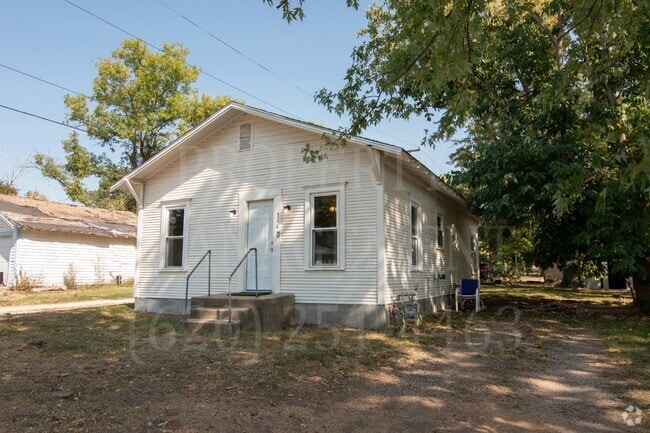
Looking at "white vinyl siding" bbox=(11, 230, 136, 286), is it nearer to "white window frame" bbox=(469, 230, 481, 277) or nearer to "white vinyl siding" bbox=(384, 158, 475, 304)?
"white vinyl siding" bbox=(384, 158, 475, 304)

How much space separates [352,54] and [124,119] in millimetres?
30755

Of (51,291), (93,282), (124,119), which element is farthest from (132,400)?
(124,119)

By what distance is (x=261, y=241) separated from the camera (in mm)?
11133


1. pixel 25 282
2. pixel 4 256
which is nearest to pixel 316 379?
pixel 25 282

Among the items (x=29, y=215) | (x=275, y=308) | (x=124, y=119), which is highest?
(x=124, y=119)

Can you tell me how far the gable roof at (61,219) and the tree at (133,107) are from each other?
848 centimetres

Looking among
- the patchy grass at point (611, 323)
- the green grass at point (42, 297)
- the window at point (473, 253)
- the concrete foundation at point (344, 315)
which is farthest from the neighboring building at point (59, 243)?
the patchy grass at point (611, 323)

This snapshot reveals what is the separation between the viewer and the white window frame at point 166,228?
12.1 metres

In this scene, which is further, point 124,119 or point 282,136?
point 124,119

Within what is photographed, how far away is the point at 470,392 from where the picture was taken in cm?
556

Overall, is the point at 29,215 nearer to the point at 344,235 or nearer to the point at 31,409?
the point at 344,235

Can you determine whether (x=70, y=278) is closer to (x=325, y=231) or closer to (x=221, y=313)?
(x=221, y=313)

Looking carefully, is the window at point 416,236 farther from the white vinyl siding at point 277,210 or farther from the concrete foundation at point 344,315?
the concrete foundation at point 344,315

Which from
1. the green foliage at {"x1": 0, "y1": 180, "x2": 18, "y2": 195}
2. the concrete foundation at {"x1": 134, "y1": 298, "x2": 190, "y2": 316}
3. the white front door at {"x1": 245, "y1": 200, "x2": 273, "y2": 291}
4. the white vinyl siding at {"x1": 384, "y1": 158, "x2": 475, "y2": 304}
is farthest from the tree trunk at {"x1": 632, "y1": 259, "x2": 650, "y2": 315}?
the green foliage at {"x1": 0, "y1": 180, "x2": 18, "y2": 195}
